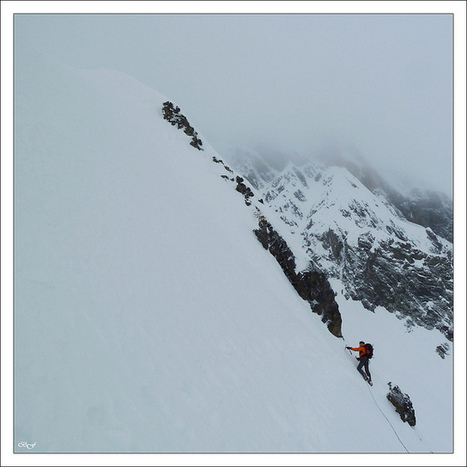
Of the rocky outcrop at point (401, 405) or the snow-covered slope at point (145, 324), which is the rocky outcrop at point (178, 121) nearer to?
the snow-covered slope at point (145, 324)

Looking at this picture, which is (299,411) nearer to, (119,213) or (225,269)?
(225,269)

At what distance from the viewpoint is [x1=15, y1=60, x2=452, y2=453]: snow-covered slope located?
4352 millimetres

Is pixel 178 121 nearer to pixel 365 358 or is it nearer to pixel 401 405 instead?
pixel 365 358

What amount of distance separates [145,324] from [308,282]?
13.1 meters

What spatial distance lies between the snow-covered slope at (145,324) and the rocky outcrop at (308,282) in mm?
1345

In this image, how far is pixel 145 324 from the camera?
6.01 metres

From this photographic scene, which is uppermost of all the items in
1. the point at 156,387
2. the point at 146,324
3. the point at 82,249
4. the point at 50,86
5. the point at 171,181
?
the point at 50,86

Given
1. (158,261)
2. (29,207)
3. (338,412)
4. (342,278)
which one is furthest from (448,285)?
(29,207)


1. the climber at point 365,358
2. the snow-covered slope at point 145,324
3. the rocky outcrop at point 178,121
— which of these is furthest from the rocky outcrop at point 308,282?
the rocky outcrop at point 178,121

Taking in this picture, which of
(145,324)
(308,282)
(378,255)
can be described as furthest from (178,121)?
(378,255)

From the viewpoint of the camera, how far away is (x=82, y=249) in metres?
6.86

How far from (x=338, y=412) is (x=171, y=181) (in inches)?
531

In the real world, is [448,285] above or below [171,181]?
below

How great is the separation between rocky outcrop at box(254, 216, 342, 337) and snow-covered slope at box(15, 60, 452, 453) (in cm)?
135
